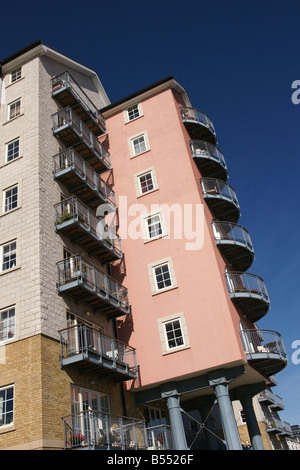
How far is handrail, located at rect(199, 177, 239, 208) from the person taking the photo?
82.9 feet

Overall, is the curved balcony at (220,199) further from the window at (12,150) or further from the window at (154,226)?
the window at (12,150)

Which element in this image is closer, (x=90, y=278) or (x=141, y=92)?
(x=90, y=278)

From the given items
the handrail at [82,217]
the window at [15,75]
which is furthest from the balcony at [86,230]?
the window at [15,75]

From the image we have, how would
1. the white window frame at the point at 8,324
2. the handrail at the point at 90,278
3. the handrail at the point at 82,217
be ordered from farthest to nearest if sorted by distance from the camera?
the handrail at the point at 82,217, the handrail at the point at 90,278, the white window frame at the point at 8,324

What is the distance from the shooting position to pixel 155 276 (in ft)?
76.5

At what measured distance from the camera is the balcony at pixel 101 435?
15328mm

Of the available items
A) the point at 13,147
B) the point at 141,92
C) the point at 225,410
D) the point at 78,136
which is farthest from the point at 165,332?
the point at 141,92

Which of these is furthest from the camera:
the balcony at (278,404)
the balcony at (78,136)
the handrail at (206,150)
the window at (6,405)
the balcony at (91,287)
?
the balcony at (278,404)

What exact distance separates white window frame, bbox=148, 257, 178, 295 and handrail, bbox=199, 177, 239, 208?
470cm

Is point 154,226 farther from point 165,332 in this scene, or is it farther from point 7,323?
point 7,323

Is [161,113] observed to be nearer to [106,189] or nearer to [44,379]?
[106,189]

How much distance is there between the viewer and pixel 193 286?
2195 centimetres

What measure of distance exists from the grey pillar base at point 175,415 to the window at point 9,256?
9.07 meters

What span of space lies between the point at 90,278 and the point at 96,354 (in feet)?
13.6
